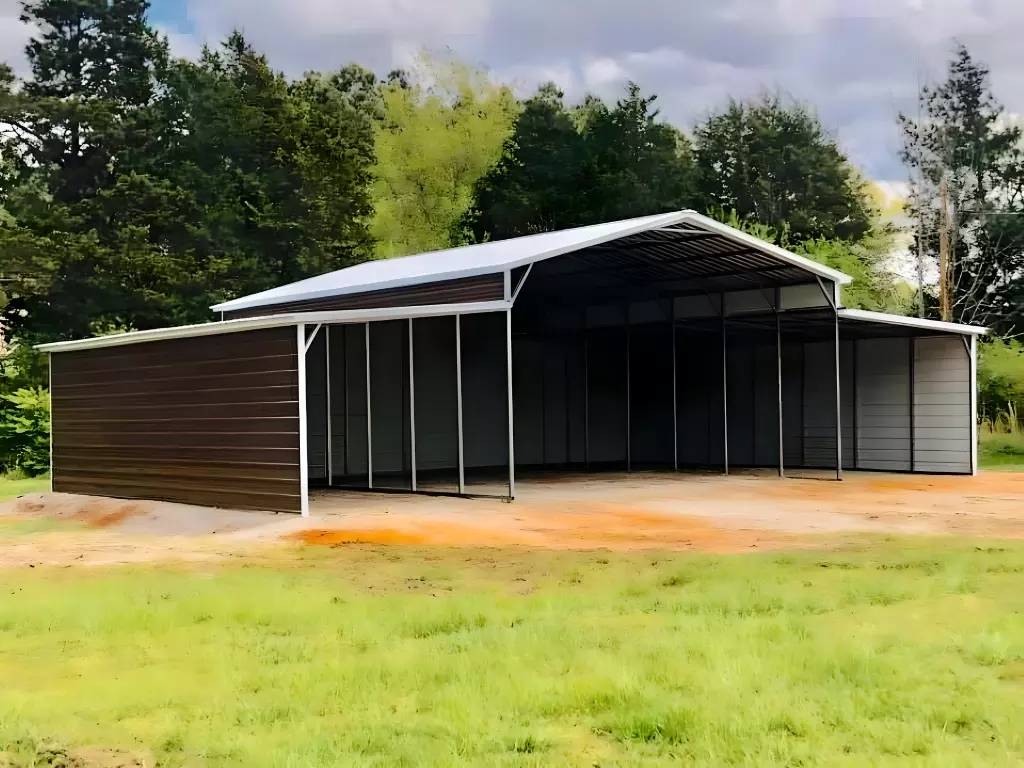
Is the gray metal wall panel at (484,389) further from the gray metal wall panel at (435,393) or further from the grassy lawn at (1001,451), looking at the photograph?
the grassy lawn at (1001,451)

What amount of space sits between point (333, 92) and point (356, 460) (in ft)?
83.0

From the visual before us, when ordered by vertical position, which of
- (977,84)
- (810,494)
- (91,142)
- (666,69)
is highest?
(666,69)

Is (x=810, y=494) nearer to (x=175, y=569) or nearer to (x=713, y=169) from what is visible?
(x=175, y=569)

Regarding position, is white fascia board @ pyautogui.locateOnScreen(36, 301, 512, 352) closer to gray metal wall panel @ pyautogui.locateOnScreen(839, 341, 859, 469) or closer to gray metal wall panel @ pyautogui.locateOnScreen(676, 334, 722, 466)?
gray metal wall panel @ pyautogui.locateOnScreen(839, 341, 859, 469)

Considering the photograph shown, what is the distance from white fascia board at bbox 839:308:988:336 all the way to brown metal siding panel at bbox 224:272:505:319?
19.1ft

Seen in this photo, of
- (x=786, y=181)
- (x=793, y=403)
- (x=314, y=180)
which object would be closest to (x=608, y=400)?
(x=793, y=403)

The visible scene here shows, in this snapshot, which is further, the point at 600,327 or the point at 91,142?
the point at 91,142

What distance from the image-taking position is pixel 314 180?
1193 inches

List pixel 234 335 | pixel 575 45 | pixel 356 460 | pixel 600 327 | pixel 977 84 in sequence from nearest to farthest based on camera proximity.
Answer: pixel 234 335, pixel 356 460, pixel 600 327, pixel 977 84, pixel 575 45

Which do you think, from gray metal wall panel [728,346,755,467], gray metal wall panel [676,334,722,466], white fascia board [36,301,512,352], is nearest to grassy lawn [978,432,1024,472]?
gray metal wall panel [728,346,755,467]

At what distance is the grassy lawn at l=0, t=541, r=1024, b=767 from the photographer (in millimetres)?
4145

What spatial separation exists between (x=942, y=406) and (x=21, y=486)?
50.0ft

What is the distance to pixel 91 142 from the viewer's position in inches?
1139

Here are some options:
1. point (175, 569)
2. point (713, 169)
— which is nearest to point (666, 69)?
point (713, 169)
